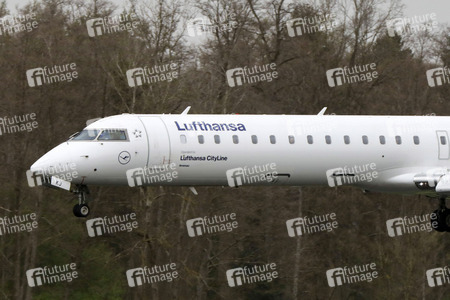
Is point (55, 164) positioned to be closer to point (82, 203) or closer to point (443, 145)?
point (82, 203)

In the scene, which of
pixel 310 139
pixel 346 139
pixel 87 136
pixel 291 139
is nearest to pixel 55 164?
pixel 87 136

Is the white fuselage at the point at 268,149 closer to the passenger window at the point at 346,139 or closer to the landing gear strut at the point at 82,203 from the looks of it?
the passenger window at the point at 346,139

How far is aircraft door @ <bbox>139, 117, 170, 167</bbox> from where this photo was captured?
116ft

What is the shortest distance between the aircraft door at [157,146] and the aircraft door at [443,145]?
10.6 m

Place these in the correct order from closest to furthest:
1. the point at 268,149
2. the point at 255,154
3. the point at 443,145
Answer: the point at 255,154 → the point at 268,149 → the point at 443,145

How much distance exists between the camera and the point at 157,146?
35500 mm

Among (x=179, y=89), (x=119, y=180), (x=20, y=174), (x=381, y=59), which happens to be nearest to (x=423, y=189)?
(x=119, y=180)

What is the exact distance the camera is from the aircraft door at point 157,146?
3547cm

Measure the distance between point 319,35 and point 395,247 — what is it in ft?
44.0

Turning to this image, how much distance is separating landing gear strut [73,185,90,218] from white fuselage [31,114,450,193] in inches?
21.1

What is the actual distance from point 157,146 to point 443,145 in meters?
11.2

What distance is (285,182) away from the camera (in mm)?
37688

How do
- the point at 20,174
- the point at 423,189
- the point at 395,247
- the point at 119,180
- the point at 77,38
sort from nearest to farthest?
the point at 119,180
the point at 423,189
the point at 20,174
the point at 77,38
the point at 395,247

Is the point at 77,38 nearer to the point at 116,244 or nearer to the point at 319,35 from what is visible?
the point at 116,244
